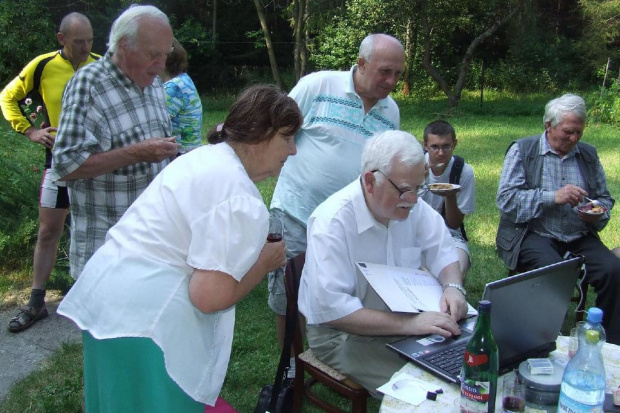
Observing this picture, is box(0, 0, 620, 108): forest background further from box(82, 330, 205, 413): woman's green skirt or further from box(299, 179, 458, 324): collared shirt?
box(82, 330, 205, 413): woman's green skirt

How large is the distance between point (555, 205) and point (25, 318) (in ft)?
11.5

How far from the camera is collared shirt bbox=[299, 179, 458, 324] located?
7.38ft

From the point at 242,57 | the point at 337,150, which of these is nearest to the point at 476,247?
the point at 337,150

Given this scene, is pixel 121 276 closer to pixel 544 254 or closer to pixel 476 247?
pixel 544 254

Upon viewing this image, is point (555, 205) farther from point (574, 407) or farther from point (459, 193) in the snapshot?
point (574, 407)

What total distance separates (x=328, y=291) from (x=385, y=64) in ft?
4.90

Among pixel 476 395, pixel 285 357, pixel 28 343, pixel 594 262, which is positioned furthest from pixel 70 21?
pixel 594 262

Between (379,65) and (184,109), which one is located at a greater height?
(379,65)

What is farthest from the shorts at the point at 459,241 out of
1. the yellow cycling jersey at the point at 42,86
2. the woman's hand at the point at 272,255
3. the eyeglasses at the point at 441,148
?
the yellow cycling jersey at the point at 42,86

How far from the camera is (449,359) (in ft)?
6.09

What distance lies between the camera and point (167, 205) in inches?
66.6

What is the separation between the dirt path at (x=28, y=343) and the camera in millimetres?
3436

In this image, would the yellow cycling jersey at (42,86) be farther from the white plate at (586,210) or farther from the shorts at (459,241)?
the white plate at (586,210)

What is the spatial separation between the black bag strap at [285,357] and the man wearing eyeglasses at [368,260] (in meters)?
0.10
